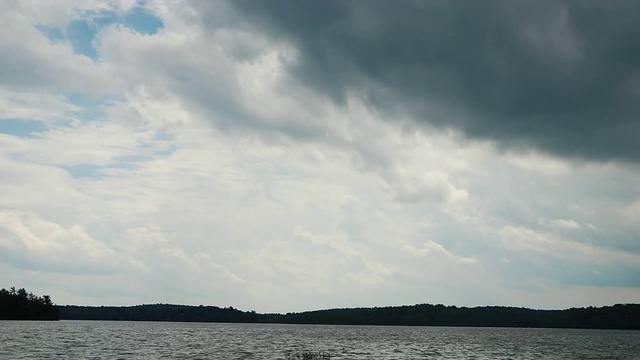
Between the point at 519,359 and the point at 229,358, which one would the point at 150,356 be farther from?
the point at 519,359

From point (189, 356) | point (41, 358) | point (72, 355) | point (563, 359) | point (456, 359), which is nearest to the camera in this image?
point (41, 358)

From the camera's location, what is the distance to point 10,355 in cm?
7269

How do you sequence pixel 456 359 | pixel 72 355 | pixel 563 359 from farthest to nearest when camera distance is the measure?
pixel 563 359 → pixel 456 359 → pixel 72 355

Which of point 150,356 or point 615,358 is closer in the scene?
point 150,356

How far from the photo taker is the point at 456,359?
294 feet

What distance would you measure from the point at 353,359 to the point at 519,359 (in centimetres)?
2752

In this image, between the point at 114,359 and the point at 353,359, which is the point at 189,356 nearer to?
the point at 114,359

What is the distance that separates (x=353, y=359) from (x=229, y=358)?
1534cm

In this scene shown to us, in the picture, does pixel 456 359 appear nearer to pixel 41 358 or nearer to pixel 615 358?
pixel 615 358

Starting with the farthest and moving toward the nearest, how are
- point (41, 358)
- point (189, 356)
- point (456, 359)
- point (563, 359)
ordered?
1. point (563, 359)
2. point (456, 359)
3. point (189, 356)
4. point (41, 358)

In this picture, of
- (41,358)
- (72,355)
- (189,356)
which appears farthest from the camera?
(189,356)

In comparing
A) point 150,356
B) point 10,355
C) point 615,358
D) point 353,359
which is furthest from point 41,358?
point 615,358

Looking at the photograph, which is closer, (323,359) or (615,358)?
(323,359)

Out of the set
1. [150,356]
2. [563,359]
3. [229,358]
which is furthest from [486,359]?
[150,356]
